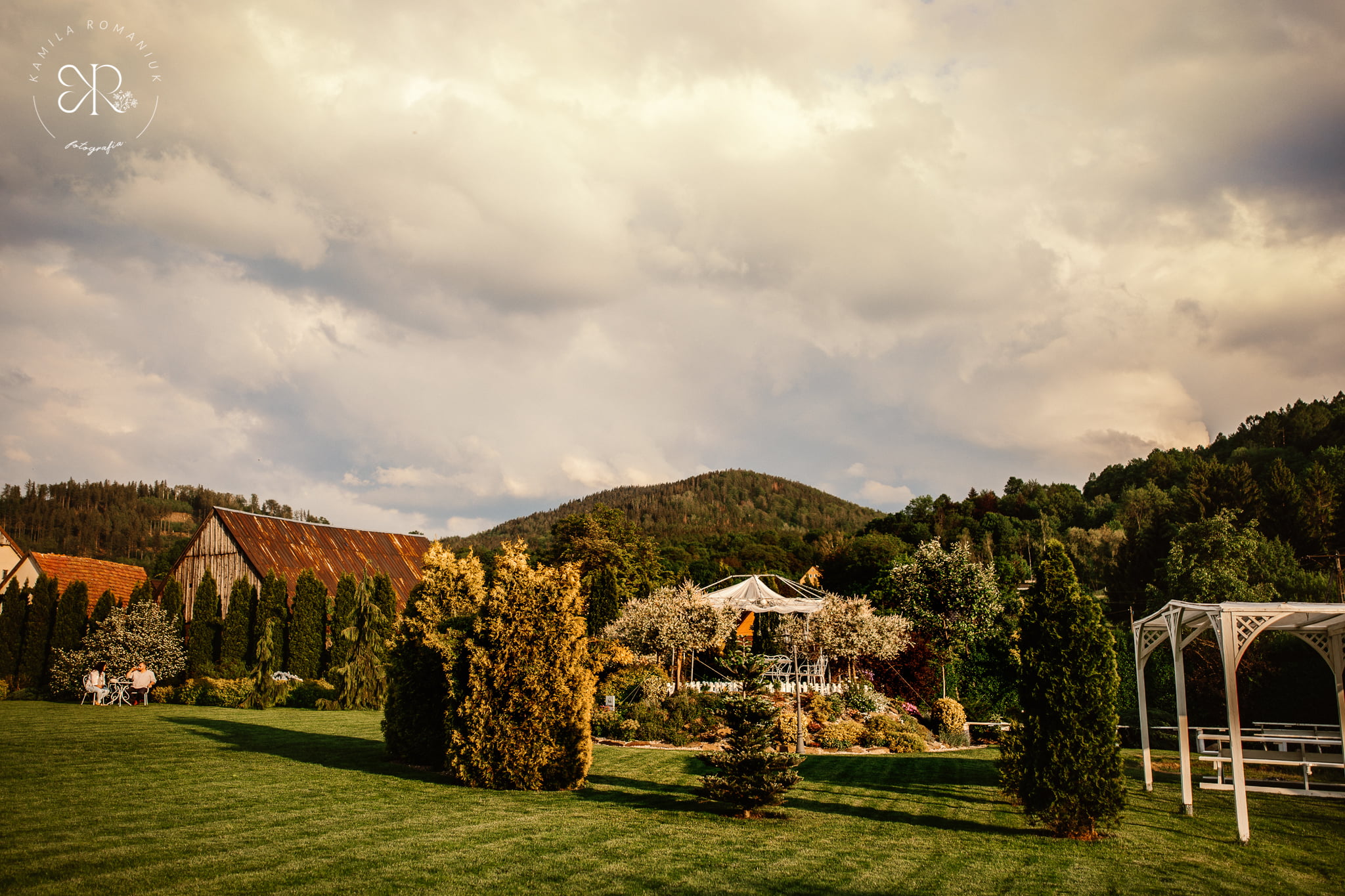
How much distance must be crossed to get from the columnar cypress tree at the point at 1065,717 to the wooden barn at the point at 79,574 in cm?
3384

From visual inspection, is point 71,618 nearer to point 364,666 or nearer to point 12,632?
point 12,632

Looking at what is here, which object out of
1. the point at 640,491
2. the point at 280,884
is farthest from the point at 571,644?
the point at 640,491

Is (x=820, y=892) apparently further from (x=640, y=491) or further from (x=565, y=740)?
(x=640, y=491)

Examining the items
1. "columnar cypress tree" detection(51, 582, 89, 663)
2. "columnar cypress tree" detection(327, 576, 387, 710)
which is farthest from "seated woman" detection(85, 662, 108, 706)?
"columnar cypress tree" detection(327, 576, 387, 710)

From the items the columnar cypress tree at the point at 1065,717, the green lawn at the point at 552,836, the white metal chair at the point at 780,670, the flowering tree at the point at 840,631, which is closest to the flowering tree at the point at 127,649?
the green lawn at the point at 552,836

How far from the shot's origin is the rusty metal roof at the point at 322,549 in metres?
34.3

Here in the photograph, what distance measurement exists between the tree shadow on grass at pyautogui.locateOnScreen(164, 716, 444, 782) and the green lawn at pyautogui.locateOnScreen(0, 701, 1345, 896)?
150mm

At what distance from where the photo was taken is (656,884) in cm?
665

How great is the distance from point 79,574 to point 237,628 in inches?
343

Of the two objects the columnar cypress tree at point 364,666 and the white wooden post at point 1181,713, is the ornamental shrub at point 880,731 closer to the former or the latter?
the white wooden post at point 1181,713

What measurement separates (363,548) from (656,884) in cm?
3903

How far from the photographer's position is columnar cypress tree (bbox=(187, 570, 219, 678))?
93.6 feet

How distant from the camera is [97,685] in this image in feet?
72.0

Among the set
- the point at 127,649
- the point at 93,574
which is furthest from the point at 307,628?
the point at 93,574
